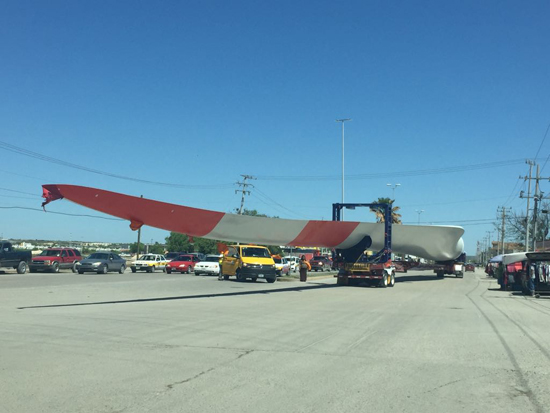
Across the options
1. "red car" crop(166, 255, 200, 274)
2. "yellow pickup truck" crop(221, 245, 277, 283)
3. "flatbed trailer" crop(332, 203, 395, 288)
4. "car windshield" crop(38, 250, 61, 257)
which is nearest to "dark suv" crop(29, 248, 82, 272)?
"car windshield" crop(38, 250, 61, 257)

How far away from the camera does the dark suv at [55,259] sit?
38.4 meters

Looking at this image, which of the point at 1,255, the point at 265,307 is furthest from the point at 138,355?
the point at 1,255

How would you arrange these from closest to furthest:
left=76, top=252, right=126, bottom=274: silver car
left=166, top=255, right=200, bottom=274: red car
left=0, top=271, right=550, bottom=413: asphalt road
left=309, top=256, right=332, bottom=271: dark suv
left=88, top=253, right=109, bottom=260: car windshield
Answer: left=0, top=271, right=550, bottom=413: asphalt road, left=76, top=252, right=126, bottom=274: silver car, left=88, top=253, right=109, bottom=260: car windshield, left=166, top=255, right=200, bottom=274: red car, left=309, top=256, right=332, bottom=271: dark suv

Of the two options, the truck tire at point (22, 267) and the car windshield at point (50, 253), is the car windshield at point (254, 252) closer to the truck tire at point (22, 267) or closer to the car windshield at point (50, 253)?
the truck tire at point (22, 267)

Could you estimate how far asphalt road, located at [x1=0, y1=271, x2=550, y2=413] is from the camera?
6.05m

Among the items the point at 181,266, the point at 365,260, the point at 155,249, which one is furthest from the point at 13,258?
the point at 155,249

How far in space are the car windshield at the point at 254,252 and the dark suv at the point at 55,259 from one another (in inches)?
616

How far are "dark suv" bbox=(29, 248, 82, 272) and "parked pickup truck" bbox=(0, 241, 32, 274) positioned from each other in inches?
29.9

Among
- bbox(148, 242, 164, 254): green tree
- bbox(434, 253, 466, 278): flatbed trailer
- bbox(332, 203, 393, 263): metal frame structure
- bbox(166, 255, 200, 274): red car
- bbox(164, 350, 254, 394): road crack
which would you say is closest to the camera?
bbox(164, 350, 254, 394): road crack

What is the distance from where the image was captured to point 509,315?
16078 mm

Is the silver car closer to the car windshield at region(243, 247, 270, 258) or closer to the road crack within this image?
the car windshield at region(243, 247, 270, 258)

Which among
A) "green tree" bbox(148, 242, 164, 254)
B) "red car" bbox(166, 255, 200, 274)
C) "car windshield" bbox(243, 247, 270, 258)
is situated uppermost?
"green tree" bbox(148, 242, 164, 254)

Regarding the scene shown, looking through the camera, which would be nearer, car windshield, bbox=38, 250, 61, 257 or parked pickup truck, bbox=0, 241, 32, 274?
parked pickup truck, bbox=0, 241, 32, 274

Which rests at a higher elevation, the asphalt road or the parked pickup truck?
the parked pickup truck
